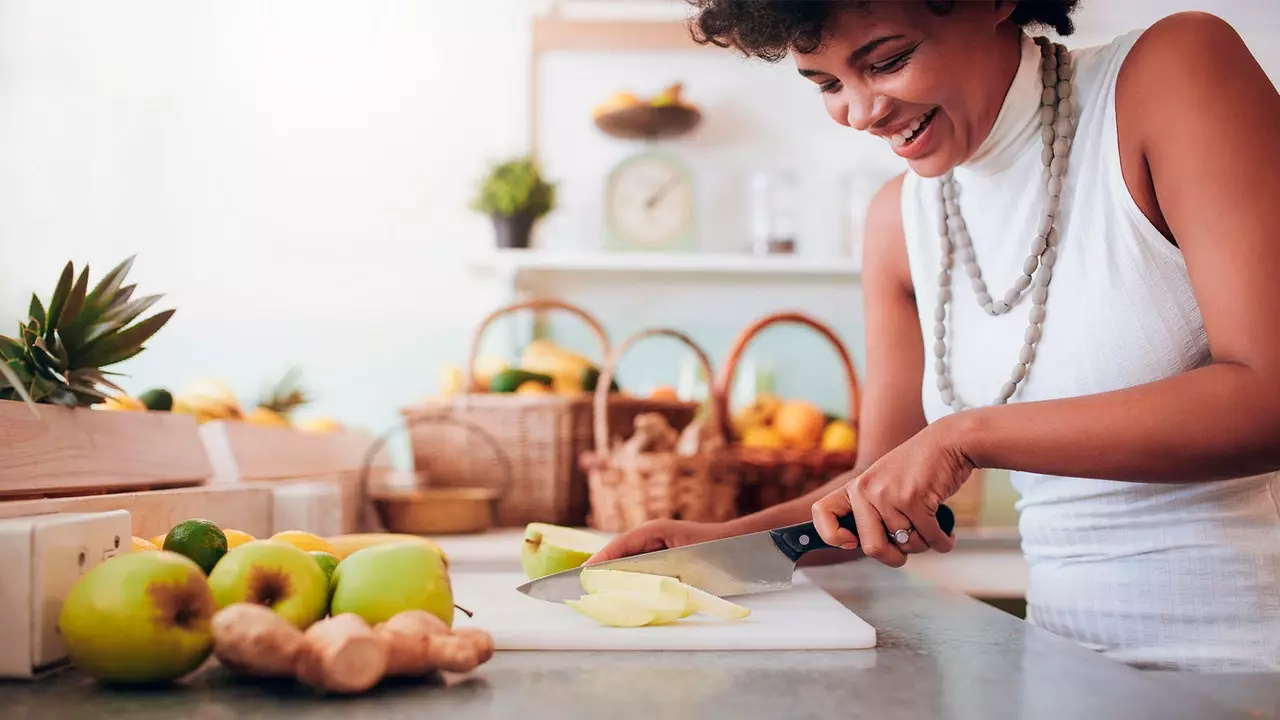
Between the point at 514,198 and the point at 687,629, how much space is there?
1634mm

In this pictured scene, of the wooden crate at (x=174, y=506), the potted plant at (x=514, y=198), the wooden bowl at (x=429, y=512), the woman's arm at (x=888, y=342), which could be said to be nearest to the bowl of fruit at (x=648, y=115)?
the potted plant at (x=514, y=198)

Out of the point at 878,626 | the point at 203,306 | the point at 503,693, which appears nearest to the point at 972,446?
the point at 878,626

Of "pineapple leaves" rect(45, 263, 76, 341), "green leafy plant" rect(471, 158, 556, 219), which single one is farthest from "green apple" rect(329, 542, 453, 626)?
"green leafy plant" rect(471, 158, 556, 219)

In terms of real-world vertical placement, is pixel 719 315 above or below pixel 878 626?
above

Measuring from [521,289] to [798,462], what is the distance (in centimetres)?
100

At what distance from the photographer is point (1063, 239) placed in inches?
41.3

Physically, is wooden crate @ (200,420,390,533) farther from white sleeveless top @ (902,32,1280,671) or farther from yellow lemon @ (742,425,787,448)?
white sleeveless top @ (902,32,1280,671)

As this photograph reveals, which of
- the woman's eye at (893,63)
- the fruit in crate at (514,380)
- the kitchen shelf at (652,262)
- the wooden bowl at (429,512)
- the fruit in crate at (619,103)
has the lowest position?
the wooden bowl at (429,512)

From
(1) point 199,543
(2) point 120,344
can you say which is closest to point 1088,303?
(1) point 199,543

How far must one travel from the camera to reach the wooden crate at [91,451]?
0.85 meters

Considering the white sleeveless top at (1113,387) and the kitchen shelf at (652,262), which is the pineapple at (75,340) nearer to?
the white sleeveless top at (1113,387)

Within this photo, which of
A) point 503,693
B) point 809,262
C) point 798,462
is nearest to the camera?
point 503,693

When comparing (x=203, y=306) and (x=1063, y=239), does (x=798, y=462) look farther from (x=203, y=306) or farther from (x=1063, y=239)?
(x=203, y=306)

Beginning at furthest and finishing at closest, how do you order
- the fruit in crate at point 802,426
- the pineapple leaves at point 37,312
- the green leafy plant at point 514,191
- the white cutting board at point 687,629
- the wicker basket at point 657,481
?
1. the green leafy plant at point 514,191
2. the fruit in crate at point 802,426
3. the wicker basket at point 657,481
4. the pineapple leaves at point 37,312
5. the white cutting board at point 687,629
